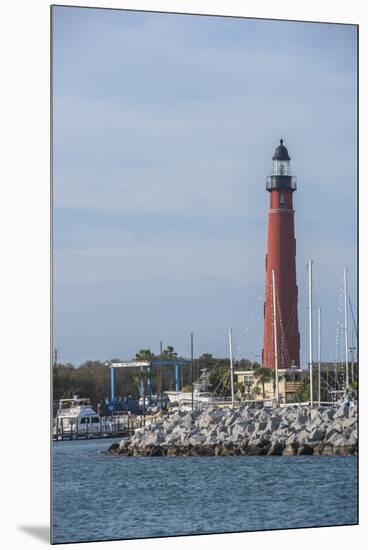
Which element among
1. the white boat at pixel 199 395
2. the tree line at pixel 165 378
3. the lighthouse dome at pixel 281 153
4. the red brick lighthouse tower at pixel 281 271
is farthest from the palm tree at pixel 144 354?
the lighthouse dome at pixel 281 153

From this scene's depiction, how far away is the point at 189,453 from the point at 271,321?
205 centimetres

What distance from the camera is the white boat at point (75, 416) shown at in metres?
10.7

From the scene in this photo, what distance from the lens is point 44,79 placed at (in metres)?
10.1

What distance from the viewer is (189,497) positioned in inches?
416

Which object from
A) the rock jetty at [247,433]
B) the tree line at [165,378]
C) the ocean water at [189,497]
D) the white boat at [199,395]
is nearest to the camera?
the ocean water at [189,497]

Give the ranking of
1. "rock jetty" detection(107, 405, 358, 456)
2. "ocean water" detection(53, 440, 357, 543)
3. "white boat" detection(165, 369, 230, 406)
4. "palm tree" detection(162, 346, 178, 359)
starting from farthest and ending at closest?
"rock jetty" detection(107, 405, 358, 456)
"white boat" detection(165, 369, 230, 406)
"palm tree" detection(162, 346, 178, 359)
"ocean water" detection(53, 440, 357, 543)

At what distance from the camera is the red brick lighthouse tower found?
10.6 meters

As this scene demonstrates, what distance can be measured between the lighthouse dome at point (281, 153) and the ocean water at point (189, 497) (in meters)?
2.12

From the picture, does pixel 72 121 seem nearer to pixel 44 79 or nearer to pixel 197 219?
pixel 44 79

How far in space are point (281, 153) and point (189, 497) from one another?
2.41 metres

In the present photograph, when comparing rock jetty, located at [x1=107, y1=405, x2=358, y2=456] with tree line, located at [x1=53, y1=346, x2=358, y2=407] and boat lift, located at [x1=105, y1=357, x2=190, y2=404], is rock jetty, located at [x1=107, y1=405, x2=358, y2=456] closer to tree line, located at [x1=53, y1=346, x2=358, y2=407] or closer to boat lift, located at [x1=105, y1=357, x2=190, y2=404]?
tree line, located at [x1=53, y1=346, x2=358, y2=407]

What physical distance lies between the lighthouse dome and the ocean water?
212 centimetres

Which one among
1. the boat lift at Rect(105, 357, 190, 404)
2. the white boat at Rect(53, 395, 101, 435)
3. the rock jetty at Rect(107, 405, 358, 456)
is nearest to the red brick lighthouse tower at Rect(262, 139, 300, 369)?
the boat lift at Rect(105, 357, 190, 404)

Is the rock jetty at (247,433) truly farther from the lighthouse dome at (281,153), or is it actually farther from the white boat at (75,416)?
the lighthouse dome at (281,153)
